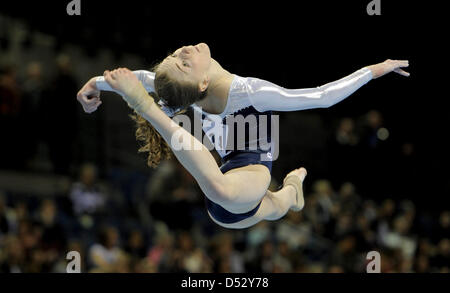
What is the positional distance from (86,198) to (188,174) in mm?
1182

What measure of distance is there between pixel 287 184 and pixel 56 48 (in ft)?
15.9

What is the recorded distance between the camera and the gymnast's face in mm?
3727

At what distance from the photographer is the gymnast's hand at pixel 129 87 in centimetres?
320

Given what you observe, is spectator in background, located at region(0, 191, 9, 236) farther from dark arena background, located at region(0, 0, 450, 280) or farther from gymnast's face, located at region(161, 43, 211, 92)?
gymnast's face, located at region(161, 43, 211, 92)

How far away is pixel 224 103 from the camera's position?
389 cm

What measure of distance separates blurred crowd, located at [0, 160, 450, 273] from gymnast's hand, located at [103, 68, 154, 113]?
2876 millimetres

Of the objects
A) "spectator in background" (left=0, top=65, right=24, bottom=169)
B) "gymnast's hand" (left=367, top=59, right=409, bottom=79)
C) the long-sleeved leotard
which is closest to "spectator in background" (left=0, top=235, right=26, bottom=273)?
"spectator in background" (left=0, top=65, right=24, bottom=169)

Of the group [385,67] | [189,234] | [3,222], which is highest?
[385,67]

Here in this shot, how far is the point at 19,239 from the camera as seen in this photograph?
19.4 feet

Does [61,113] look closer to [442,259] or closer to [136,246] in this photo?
[136,246]

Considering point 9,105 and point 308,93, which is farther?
point 9,105

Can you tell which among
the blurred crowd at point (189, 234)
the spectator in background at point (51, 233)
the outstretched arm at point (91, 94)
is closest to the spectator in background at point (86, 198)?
the blurred crowd at point (189, 234)

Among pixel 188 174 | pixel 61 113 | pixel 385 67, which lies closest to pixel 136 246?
pixel 188 174
